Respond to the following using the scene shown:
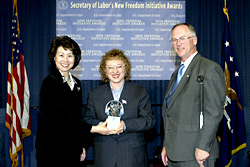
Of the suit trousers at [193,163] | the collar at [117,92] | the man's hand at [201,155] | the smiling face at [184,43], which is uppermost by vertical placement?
the smiling face at [184,43]

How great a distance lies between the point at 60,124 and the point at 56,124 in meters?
0.03

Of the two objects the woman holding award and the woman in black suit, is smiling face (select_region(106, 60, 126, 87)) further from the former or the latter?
the woman in black suit

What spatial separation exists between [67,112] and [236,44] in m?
3.40

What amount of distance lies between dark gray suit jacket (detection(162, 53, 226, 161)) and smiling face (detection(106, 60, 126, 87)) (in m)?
0.56

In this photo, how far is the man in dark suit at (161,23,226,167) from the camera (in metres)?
1.74

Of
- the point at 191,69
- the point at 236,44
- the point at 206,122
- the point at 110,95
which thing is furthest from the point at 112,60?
the point at 236,44

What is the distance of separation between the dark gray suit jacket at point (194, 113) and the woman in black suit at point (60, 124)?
60 centimetres

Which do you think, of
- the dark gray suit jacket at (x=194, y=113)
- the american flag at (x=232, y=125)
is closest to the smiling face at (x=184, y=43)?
the dark gray suit jacket at (x=194, y=113)

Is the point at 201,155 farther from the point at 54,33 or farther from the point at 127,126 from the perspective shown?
the point at 54,33

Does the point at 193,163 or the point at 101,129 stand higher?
the point at 101,129

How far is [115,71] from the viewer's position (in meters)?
2.27

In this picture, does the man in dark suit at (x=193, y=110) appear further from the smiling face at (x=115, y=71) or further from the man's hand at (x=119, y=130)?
the smiling face at (x=115, y=71)

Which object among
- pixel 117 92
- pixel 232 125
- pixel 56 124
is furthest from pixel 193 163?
pixel 232 125

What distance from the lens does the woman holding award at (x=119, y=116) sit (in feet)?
6.93
